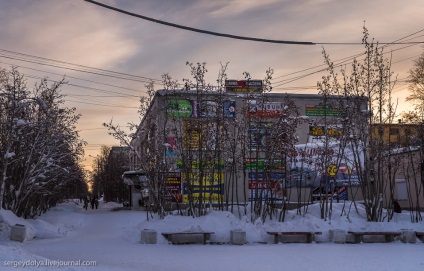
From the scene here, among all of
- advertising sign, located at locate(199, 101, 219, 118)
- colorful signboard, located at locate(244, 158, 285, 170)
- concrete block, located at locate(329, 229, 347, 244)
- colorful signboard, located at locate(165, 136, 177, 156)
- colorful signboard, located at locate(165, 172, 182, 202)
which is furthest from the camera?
colorful signboard, located at locate(165, 172, 182, 202)

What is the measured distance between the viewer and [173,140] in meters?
24.0

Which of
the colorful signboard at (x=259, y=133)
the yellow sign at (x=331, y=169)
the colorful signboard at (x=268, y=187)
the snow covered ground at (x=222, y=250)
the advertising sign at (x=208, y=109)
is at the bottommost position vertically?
the snow covered ground at (x=222, y=250)

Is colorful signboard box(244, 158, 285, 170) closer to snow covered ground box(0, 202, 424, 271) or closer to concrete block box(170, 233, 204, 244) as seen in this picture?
snow covered ground box(0, 202, 424, 271)

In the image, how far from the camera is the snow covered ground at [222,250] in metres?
12.3

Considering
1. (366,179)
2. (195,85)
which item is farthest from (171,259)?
(366,179)

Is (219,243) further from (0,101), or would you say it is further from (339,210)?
(0,101)

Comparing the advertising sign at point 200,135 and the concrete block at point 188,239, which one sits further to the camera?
the advertising sign at point 200,135

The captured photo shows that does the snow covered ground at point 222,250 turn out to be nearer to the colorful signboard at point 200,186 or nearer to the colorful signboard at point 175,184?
the colorful signboard at point 200,186

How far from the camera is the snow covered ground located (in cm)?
1230

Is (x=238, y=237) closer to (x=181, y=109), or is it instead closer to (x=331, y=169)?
(x=331, y=169)

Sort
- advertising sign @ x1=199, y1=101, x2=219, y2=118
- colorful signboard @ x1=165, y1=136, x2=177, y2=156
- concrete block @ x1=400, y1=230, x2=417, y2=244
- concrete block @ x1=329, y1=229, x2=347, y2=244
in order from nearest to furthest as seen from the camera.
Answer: concrete block @ x1=329, y1=229, x2=347, y2=244 → concrete block @ x1=400, y1=230, x2=417, y2=244 → advertising sign @ x1=199, y1=101, x2=219, y2=118 → colorful signboard @ x1=165, y1=136, x2=177, y2=156

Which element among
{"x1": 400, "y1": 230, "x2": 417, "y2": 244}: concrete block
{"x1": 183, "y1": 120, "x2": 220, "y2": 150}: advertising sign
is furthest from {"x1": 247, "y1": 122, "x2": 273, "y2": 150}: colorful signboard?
{"x1": 400, "y1": 230, "x2": 417, "y2": 244}: concrete block

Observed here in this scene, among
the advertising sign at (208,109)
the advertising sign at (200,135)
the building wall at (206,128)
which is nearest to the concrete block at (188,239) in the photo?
the building wall at (206,128)

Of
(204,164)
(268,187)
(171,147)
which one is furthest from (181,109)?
(268,187)
